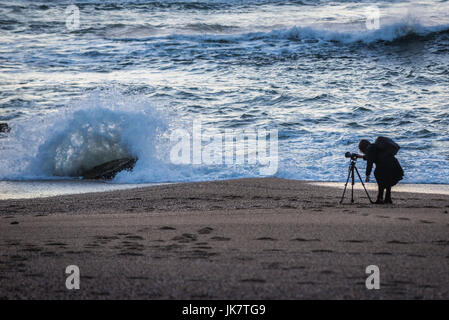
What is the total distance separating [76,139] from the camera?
1254 centimetres

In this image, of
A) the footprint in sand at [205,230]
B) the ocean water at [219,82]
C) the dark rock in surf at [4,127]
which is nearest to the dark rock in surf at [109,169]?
the ocean water at [219,82]

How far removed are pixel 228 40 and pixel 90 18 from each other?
28.7ft

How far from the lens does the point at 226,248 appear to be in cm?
522

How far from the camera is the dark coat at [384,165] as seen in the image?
7.31m

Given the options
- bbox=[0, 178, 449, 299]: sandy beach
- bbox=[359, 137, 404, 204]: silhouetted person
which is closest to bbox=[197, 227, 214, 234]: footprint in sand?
bbox=[0, 178, 449, 299]: sandy beach

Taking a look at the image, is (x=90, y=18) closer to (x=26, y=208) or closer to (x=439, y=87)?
(x=439, y=87)

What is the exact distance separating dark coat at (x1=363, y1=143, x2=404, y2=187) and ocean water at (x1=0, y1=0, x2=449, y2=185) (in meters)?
2.98

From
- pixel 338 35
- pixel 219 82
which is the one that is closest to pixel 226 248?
pixel 219 82

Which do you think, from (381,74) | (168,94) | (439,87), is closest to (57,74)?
(168,94)

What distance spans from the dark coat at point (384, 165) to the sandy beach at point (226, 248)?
40 centimetres

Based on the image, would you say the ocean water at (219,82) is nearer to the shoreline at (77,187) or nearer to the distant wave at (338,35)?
the distant wave at (338,35)

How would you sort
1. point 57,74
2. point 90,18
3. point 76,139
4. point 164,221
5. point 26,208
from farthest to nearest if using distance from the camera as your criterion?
point 90,18, point 57,74, point 76,139, point 26,208, point 164,221

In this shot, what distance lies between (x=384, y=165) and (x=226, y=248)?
3.18 meters

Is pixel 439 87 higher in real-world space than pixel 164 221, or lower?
higher
